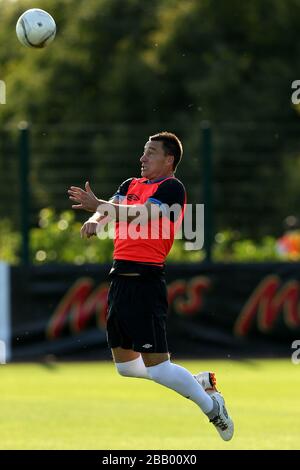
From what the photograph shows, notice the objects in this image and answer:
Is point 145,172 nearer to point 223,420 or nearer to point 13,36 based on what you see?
point 223,420

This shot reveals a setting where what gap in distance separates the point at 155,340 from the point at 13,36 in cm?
3590

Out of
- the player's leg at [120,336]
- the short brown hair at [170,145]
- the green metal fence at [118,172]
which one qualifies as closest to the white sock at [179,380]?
the player's leg at [120,336]

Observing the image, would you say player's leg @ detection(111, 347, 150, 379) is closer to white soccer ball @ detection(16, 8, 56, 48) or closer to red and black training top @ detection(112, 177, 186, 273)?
red and black training top @ detection(112, 177, 186, 273)

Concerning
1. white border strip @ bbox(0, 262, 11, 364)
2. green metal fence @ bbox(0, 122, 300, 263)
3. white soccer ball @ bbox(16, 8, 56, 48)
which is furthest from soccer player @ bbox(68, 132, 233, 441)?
green metal fence @ bbox(0, 122, 300, 263)

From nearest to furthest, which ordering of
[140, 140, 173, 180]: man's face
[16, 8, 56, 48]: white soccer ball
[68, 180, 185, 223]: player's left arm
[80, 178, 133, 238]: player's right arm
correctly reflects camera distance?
[68, 180, 185, 223]: player's left arm → [80, 178, 133, 238]: player's right arm → [140, 140, 173, 180]: man's face → [16, 8, 56, 48]: white soccer ball

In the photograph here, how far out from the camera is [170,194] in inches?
355

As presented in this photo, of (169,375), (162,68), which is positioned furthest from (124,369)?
(162,68)

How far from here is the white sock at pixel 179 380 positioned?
356 inches

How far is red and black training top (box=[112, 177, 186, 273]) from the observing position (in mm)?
9031

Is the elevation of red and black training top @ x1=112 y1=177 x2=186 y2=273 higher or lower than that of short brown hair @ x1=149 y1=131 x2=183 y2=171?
lower

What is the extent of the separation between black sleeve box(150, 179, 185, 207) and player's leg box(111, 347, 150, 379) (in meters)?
1.18

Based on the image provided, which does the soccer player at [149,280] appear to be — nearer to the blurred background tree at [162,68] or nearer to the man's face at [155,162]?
the man's face at [155,162]

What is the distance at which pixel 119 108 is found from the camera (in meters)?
38.4

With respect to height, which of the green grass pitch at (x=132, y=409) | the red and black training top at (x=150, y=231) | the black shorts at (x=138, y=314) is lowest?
the green grass pitch at (x=132, y=409)
